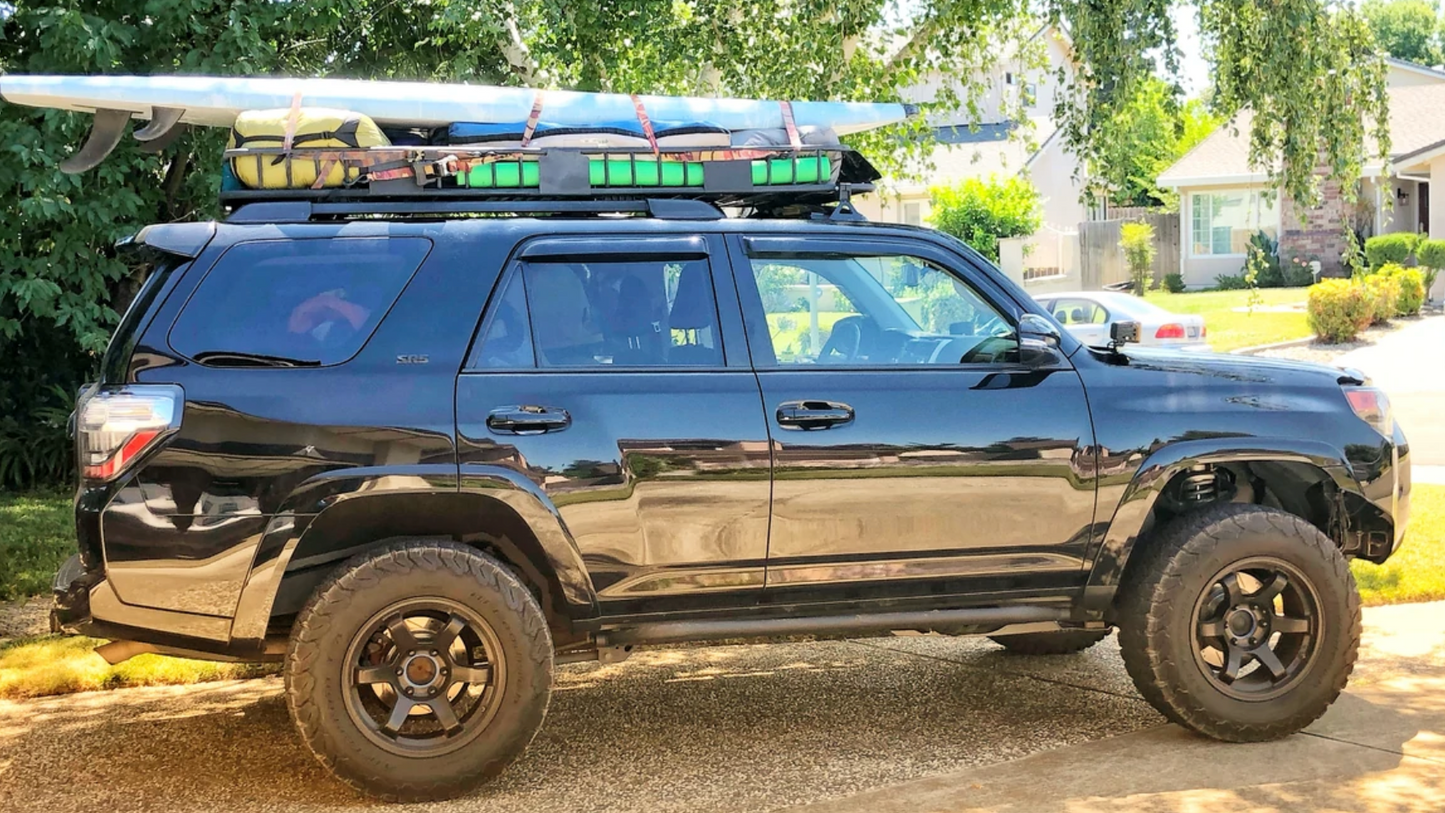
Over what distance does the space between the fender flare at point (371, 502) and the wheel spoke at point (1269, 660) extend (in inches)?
101

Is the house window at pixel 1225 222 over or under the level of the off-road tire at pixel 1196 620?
over

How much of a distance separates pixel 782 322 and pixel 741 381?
0.33m

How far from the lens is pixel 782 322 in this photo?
5203mm

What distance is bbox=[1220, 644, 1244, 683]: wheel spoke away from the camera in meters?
5.36

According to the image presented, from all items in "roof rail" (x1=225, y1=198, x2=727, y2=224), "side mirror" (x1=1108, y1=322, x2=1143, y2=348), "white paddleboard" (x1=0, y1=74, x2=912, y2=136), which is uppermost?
"white paddleboard" (x1=0, y1=74, x2=912, y2=136)

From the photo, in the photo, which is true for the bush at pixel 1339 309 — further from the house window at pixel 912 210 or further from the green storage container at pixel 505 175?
the green storage container at pixel 505 175

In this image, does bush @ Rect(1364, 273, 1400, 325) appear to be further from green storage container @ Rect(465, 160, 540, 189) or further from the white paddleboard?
green storage container @ Rect(465, 160, 540, 189)

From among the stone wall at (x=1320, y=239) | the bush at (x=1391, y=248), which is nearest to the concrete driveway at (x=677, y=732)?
the bush at (x=1391, y=248)

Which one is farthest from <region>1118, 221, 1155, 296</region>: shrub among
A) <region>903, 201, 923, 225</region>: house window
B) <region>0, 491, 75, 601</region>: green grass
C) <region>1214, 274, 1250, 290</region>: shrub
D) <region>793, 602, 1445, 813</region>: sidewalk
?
<region>793, 602, 1445, 813</region>: sidewalk

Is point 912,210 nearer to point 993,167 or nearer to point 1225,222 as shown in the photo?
point 993,167

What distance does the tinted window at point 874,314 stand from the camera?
17.1ft

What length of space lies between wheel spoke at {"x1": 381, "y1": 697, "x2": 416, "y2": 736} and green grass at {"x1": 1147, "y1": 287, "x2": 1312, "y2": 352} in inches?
661

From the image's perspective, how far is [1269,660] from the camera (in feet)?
17.6

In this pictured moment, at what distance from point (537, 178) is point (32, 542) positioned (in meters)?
6.32
